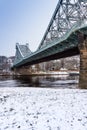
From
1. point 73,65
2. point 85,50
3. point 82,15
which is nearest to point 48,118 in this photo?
point 85,50

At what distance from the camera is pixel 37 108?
12680 millimetres

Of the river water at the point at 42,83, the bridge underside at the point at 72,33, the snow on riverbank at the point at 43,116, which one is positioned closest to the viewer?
the snow on riverbank at the point at 43,116

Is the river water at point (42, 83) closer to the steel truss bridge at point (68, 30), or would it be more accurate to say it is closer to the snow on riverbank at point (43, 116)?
the steel truss bridge at point (68, 30)

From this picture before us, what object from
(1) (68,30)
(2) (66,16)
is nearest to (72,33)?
(1) (68,30)

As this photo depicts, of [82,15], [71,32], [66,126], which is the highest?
[82,15]

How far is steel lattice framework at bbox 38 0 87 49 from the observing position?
39591mm

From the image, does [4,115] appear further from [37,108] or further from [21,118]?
[37,108]

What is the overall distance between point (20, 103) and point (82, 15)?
2657cm

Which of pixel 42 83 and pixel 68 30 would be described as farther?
pixel 42 83

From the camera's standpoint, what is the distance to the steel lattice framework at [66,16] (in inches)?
1559

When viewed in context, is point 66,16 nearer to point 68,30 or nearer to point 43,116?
point 68,30

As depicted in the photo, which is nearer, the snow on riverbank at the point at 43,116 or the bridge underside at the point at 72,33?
→ the snow on riverbank at the point at 43,116

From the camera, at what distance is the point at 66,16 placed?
48469 millimetres

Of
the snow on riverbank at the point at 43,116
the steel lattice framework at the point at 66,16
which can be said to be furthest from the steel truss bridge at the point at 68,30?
the snow on riverbank at the point at 43,116
